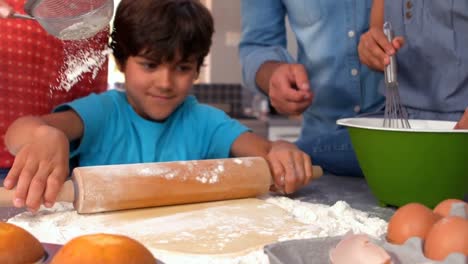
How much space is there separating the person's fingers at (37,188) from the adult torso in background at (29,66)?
0.35 m

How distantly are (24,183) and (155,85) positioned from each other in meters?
0.44

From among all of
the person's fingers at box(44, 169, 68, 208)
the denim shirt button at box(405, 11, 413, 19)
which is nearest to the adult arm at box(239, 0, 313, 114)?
the denim shirt button at box(405, 11, 413, 19)

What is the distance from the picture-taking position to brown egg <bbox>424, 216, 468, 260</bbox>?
50cm

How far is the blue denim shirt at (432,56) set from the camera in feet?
3.21

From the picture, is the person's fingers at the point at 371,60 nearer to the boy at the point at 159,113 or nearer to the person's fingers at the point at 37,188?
the boy at the point at 159,113

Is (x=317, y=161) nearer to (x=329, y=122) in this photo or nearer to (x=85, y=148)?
(x=329, y=122)

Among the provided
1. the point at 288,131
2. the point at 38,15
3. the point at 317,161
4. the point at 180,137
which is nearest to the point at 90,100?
the point at 180,137

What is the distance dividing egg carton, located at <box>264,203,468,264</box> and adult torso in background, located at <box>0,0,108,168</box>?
0.73 m

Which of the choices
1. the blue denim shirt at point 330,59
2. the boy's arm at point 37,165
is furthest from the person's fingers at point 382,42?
the boy's arm at point 37,165

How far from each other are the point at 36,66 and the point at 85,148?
0.19 meters

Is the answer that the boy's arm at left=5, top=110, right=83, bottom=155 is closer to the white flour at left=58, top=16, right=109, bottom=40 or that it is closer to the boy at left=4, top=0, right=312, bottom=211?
the boy at left=4, top=0, right=312, bottom=211

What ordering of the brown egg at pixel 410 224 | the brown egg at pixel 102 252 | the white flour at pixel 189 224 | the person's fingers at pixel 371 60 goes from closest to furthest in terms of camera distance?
the brown egg at pixel 102 252, the brown egg at pixel 410 224, the white flour at pixel 189 224, the person's fingers at pixel 371 60

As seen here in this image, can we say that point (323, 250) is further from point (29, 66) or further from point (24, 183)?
point (29, 66)

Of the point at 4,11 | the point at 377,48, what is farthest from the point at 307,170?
the point at 4,11
